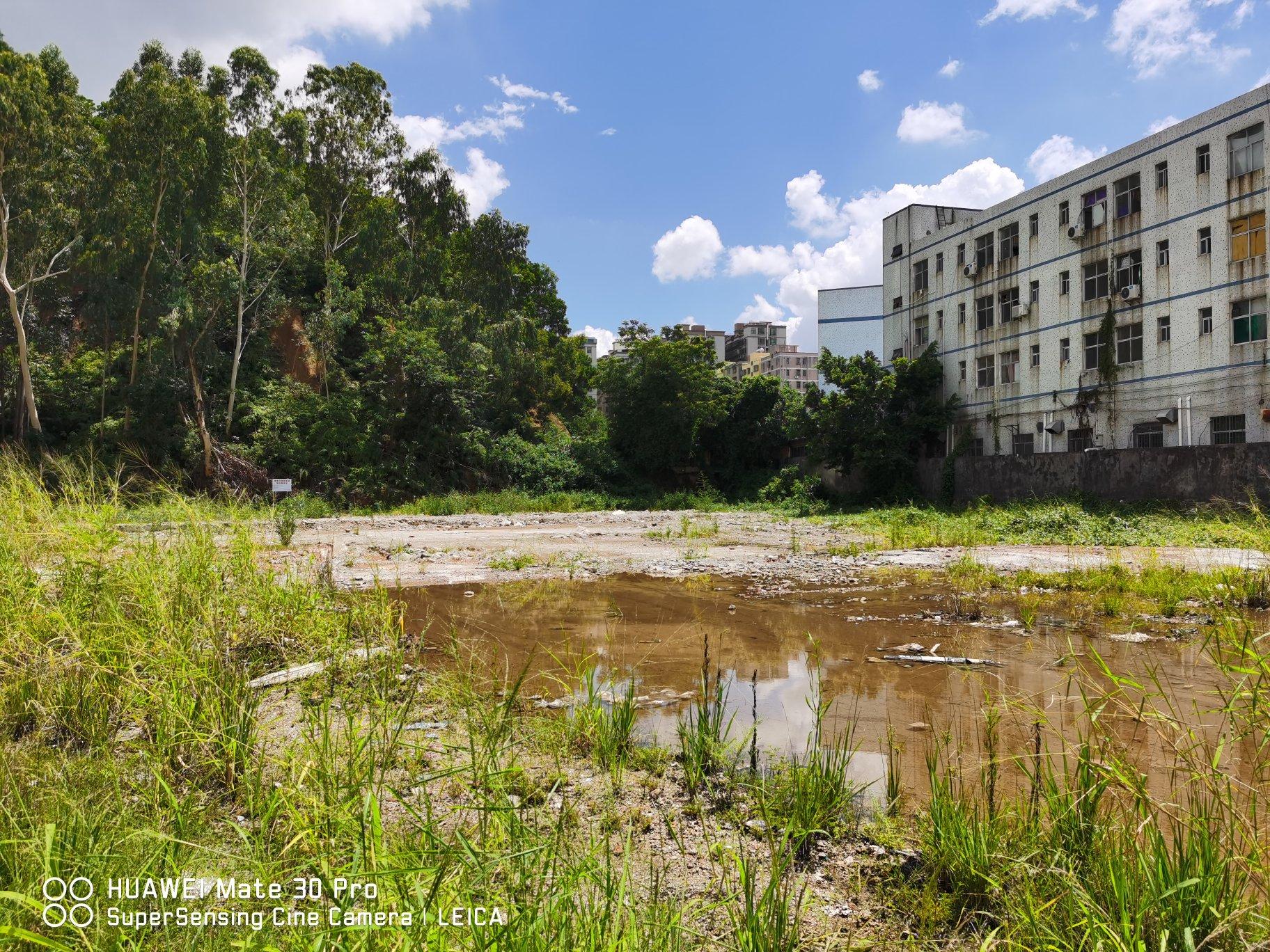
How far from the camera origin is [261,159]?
24250 mm

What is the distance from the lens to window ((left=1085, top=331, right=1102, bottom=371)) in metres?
24.9

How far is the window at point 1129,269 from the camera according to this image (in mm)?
23750

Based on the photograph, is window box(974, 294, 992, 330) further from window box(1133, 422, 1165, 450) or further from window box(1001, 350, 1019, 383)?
window box(1133, 422, 1165, 450)

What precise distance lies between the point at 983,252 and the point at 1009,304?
10.0 ft

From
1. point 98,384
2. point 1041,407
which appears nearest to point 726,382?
point 1041,407

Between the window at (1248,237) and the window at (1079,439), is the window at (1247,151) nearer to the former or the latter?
the window at (1248,237)

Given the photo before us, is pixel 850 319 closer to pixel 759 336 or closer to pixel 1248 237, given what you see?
pixel 1248 237

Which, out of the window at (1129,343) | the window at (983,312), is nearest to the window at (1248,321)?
the window at (1129,343)

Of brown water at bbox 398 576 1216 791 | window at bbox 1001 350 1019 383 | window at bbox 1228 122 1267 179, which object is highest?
window at bbox 1228 122 1267 179

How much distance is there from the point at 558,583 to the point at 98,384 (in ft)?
78.9

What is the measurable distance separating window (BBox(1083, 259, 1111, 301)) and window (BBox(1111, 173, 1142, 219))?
1703 millimetres

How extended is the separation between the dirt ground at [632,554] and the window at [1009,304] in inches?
584

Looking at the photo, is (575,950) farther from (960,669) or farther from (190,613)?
(960,669)

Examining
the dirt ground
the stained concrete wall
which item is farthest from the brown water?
the stained concrete wall
